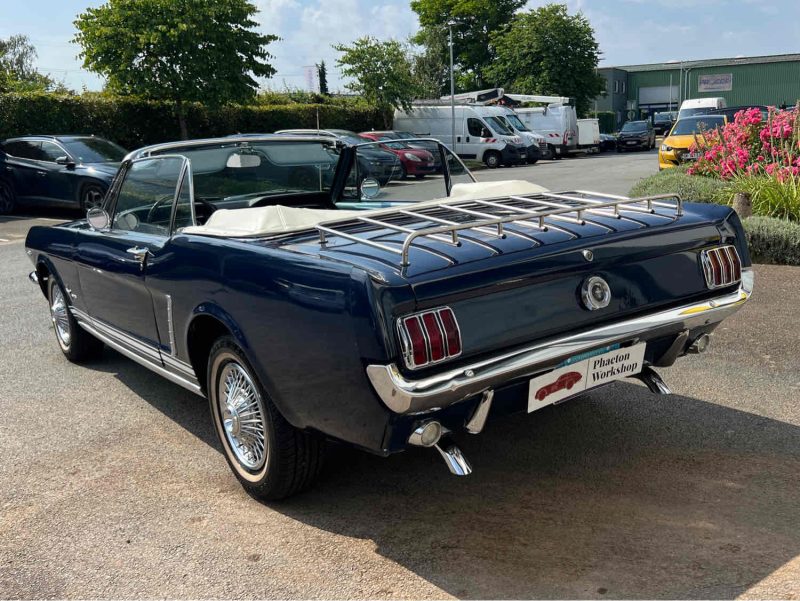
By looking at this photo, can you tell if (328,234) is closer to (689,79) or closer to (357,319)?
(357,319)

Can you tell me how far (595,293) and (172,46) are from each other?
22.3 metres

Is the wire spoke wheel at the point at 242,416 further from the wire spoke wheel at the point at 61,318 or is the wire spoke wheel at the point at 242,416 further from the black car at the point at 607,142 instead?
the black car at the point at 607,142

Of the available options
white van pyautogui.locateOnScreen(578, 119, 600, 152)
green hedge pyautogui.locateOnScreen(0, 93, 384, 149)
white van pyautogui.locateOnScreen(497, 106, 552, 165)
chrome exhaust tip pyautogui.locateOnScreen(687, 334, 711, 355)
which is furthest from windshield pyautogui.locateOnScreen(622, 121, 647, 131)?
chrome exhaust tip pyautogui.locateOnScreen(687, 334, 711, 355)

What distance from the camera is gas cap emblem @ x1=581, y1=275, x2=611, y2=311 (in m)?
3.30

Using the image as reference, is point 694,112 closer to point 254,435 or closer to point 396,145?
point 396,145

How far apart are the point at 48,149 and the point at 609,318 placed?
1497 cm

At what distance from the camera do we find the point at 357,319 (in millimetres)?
2852

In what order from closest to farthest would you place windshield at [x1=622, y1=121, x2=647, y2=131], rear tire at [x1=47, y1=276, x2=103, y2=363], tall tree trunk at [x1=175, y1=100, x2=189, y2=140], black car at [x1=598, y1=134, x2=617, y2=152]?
1. rear tire at [x1=47, y1=276, x2=103, y2=363]
2. tall tree trunk at [x1=175, y1=100, x2=189, y2=140]
3. windshield at [x1=622, y1=121, x2=647, y2=131]
4. black car at [x1=598, y1=134, x2=617, y2=152]

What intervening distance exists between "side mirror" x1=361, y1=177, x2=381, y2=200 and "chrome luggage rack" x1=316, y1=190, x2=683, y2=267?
93 centimetres

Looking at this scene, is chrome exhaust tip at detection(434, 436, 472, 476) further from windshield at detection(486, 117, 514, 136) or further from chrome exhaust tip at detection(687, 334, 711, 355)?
windshield at detection(486, 117, 514, 136)

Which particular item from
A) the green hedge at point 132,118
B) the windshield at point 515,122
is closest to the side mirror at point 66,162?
the green hedge at point 132,118

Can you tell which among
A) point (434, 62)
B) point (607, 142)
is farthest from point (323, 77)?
point (607, 142)

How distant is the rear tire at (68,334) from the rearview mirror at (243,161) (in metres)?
1.79

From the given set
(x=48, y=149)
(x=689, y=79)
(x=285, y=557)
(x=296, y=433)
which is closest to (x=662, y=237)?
(x=296, y=433)
